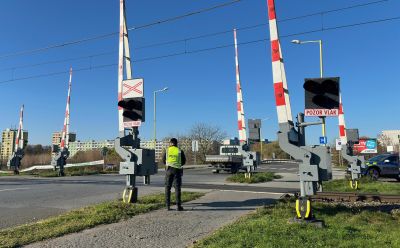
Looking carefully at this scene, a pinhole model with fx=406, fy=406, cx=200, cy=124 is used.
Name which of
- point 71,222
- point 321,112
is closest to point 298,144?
point 321,112

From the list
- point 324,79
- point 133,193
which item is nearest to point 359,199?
point 324,79

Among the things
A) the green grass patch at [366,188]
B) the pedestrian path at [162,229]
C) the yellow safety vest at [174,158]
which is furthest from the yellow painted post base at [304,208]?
the green grass patch at [366,188]

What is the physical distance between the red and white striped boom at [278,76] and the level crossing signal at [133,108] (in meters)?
3.78

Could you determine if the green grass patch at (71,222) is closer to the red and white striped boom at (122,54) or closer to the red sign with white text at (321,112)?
the red and white striped boom at (122,54)

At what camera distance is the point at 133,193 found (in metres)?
10.5

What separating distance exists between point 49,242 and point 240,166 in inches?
1149

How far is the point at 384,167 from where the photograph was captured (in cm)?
2511

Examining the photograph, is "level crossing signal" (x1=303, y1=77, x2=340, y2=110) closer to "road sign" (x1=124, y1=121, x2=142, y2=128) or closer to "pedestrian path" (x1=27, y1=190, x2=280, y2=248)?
"pedestrian path" (x1=27, y1=190, x2=280, y2=248)

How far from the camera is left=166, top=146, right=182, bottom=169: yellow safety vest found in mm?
10078

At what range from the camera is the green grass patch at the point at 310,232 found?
19.5 ft

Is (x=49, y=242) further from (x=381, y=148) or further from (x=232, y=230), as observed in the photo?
(x=381, y=148)

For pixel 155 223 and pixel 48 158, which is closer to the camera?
pixel 155 223

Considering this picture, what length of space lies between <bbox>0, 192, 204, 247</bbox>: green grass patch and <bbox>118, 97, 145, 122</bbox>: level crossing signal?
2229mm

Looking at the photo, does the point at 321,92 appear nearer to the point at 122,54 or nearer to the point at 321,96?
the point at 321,96
